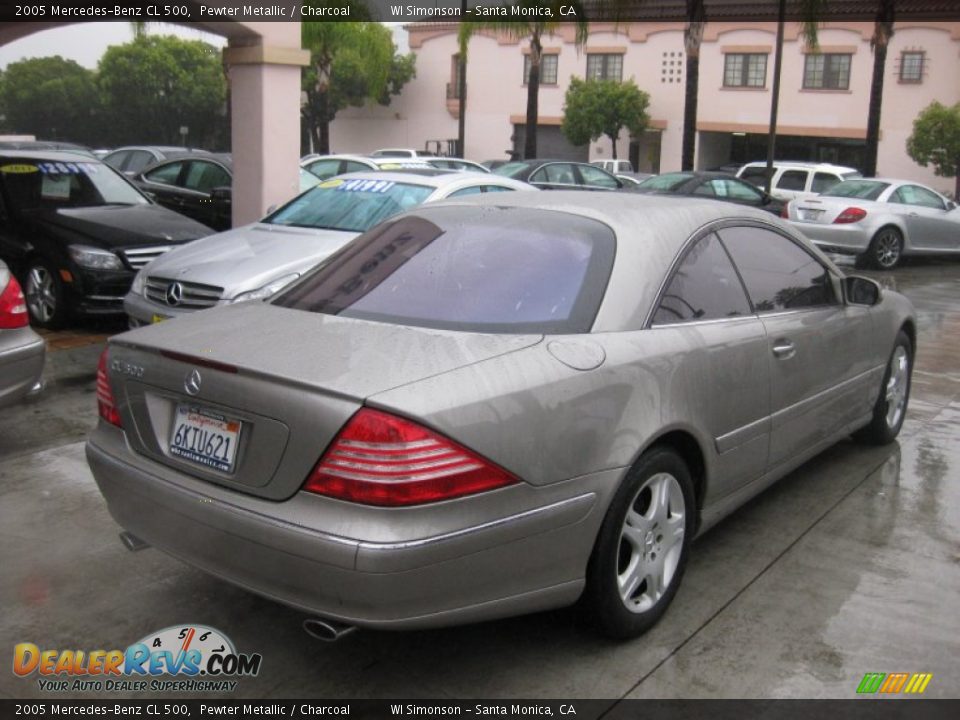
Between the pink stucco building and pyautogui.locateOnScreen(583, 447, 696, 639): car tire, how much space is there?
32.1m

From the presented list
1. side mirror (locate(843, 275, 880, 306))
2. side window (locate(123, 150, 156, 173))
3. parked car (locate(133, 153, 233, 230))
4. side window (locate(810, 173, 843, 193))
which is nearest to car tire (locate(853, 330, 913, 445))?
side mirror (locate(843, 275, 880, 306))

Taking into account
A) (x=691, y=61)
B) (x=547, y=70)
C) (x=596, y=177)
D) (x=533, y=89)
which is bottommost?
(x=596, y=177)

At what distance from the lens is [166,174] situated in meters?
13.9

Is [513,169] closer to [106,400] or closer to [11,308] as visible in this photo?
[11,308]

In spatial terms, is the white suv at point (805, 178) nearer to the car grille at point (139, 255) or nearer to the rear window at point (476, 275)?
the car grille at point (139, 255)

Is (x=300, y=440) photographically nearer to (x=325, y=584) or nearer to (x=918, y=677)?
(x=325, y=584)

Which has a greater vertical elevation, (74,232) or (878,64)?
(878,64)

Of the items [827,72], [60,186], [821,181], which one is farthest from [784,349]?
[827,72]

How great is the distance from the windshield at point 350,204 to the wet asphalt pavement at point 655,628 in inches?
129

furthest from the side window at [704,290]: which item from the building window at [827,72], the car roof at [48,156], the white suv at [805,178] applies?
the building window at [827,72]

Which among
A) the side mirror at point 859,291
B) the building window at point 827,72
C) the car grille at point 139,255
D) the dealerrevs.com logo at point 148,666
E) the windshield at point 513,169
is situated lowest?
the dealerrevs.com logo at point 148,666

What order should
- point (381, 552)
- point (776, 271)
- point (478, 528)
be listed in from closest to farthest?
1. point (381, 552)
2. point (478, 528)
3. point (776, 271)

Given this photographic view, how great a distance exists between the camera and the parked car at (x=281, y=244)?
22.5ft

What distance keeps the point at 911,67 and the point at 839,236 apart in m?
24.2
